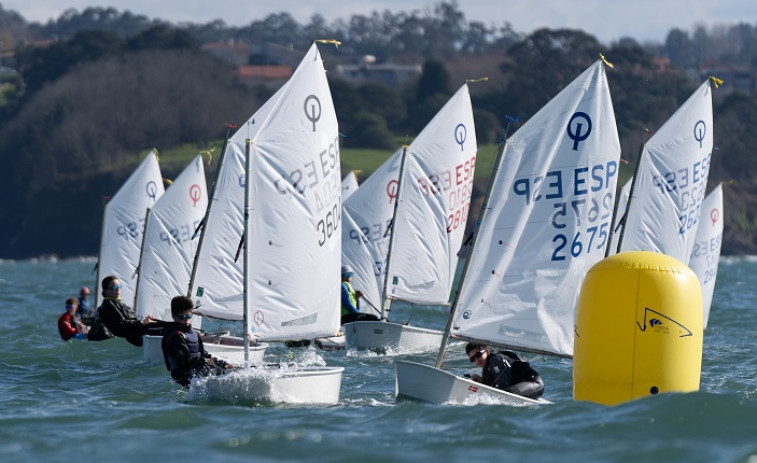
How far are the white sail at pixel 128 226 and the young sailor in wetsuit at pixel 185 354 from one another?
435 inches

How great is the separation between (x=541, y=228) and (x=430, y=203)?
7.97 metres

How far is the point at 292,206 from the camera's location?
14820 millimetres

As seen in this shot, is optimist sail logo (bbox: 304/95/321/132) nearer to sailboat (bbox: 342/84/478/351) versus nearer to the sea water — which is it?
the sea water

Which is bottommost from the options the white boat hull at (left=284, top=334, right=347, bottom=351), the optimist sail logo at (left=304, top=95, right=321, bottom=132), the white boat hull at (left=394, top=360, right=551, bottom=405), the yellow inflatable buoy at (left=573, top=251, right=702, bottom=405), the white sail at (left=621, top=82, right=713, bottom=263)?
the white boat hull at (left=284, top=334, right=347, bottom=351)

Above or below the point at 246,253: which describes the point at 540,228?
above

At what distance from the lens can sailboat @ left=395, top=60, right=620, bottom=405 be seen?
547 inches

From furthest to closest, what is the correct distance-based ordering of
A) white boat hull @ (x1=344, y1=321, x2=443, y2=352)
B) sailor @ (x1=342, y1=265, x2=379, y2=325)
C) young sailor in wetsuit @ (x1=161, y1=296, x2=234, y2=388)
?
1. sailor @ (x1=342, y1=265, x2=379, y2=325)
2. white boat hull @ (x1=344, y1=321, x2=443, y2=352)
3. young sailor in wetsuit @ (x1=161, y1=296, x2=234, y2=388)

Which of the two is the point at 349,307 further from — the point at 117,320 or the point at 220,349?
the point at 117,320

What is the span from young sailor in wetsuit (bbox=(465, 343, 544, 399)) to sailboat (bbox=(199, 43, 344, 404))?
9.22ft

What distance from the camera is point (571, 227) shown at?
554 inches

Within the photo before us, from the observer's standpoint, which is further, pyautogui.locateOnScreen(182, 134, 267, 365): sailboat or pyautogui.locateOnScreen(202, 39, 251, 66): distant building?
pyautogui.locateOnScreen(202, 39, 251, 66): distant building

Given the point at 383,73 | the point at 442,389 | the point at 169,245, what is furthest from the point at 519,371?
the point at 383,73

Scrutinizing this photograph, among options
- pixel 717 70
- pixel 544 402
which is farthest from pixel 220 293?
pixel 717 70

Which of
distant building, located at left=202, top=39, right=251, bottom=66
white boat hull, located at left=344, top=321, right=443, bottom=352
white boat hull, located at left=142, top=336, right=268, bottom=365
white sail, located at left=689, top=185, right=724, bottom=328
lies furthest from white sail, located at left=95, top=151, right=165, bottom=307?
distant building, located at left=202, top=39, right=251, bottom=66
